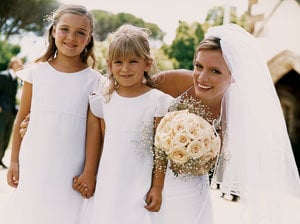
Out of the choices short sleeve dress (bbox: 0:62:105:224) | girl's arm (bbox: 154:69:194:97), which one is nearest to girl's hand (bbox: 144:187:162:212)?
short sleeve dress (bbox: 0:62:105:224)

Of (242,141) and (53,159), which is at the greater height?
(242,141)

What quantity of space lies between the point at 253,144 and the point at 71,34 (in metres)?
1.15

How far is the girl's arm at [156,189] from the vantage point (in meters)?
2.42

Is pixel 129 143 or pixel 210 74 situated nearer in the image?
pixel 129 143

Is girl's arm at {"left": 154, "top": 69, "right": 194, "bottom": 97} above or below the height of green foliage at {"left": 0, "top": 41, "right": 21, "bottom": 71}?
below

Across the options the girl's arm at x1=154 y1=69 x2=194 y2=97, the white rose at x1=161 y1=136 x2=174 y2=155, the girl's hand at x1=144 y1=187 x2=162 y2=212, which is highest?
the girl's arm at x1=154 y1=69 x2=194 y2=97

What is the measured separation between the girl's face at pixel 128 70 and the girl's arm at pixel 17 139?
0.58 metres

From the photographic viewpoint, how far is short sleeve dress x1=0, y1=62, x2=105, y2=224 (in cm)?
262

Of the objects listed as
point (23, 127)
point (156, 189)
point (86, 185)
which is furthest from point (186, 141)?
point (23, 127)

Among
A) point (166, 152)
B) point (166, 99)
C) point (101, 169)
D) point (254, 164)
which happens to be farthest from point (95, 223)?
point (254, 164)

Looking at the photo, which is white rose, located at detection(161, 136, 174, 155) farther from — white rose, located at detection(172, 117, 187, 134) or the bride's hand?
the bride's hand

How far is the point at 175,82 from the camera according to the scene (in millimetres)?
3000

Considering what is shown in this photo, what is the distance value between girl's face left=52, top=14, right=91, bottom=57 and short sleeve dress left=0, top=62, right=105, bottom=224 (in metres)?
0.19

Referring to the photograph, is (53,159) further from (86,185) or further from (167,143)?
(167,143)
